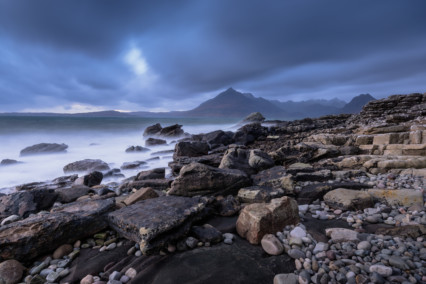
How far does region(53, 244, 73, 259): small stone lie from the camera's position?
2664 millimetres

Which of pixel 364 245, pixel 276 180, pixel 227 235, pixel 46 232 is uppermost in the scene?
pixel 46 232

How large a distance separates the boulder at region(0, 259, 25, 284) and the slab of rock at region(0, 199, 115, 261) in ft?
0.55

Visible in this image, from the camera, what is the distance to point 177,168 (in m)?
7.89

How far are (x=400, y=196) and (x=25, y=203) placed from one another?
7.19 meters

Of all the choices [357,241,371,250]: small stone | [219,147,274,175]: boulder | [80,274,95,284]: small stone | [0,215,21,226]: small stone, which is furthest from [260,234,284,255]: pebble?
[0,215,21,226]: small stone

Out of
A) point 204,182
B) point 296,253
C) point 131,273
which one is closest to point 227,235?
point 296,253

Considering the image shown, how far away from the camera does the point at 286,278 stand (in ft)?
6.59

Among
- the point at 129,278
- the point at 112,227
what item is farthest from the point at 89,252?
the point at 129,278

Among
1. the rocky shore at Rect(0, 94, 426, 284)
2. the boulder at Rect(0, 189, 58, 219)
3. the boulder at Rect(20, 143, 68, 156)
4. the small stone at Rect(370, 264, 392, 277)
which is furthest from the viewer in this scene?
the boulder at Rect(20, 143, 68, 156)

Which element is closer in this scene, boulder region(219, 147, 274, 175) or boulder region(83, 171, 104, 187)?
boulder region(219, 147, 274, 175)

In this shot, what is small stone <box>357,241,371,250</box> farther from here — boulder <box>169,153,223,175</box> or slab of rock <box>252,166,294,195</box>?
boulder <box>169,153,223,175</box>

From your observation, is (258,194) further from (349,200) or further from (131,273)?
(131,273)

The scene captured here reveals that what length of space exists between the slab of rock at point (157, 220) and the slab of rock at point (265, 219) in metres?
0.76

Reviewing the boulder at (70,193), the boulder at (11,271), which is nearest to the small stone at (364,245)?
the boulder at (11,271)
